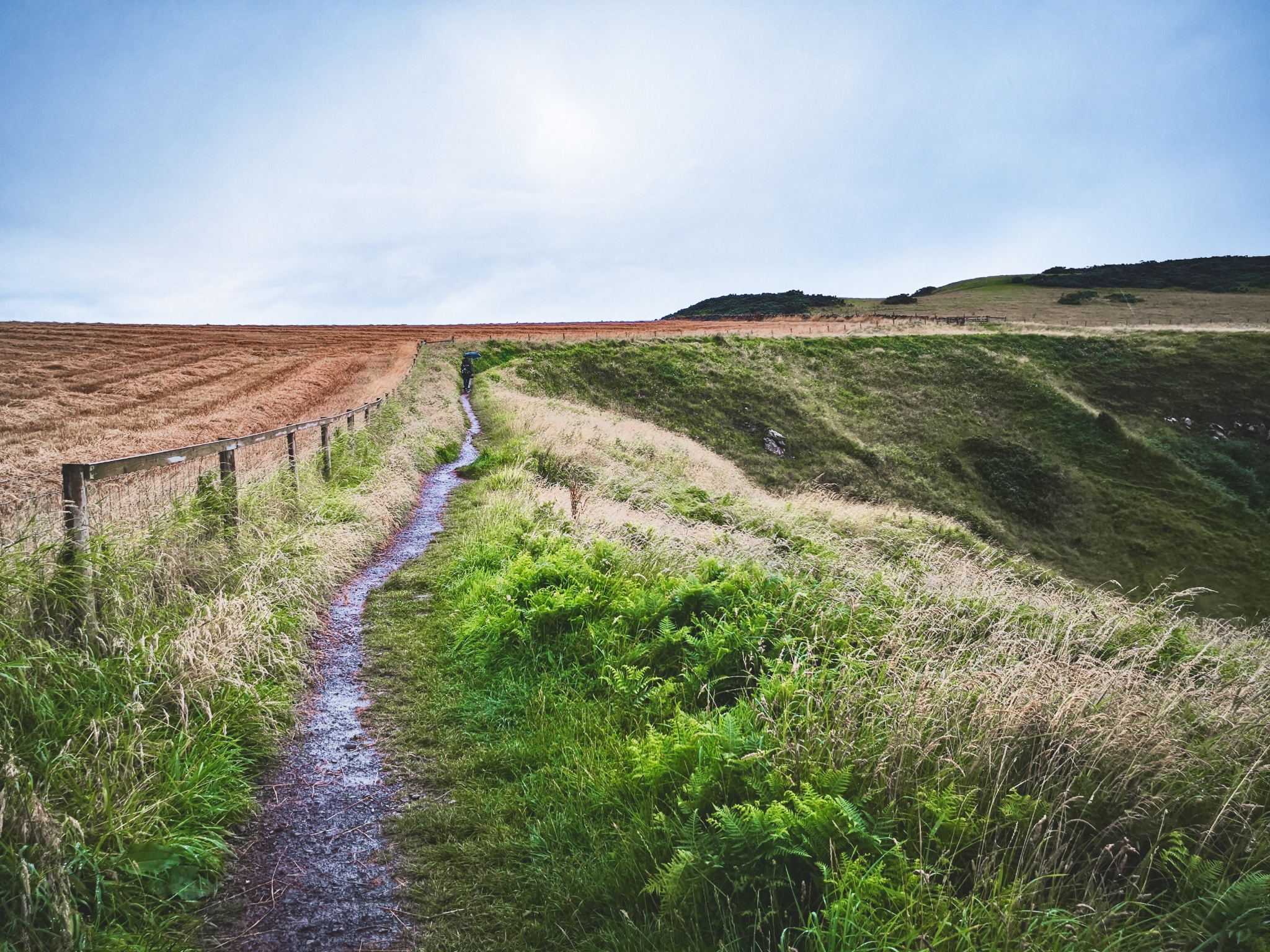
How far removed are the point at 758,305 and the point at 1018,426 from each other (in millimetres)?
90792

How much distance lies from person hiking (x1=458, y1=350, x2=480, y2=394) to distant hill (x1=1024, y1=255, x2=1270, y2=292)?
106 metres

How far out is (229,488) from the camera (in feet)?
24.5

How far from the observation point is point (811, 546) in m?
8.80

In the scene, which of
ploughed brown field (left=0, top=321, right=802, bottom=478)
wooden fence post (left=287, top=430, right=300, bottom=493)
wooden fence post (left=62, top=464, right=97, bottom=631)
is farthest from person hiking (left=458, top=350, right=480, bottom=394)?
wooden fence post (left=62, top=464, right=97, bottom=631)

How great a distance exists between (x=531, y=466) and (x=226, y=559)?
848cm

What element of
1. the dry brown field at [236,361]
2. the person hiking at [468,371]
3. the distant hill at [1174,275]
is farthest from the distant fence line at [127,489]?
the distant hill at [1174,275]

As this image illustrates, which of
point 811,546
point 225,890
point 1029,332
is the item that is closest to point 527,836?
point 225,890

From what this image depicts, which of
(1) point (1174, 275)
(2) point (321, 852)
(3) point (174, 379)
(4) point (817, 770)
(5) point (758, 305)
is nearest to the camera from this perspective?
(4) point (817, 770)

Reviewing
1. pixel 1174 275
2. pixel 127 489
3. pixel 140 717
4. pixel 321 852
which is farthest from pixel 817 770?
pixel 1174 275

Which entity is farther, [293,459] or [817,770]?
[293,459]

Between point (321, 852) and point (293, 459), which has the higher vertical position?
point (293, 459)

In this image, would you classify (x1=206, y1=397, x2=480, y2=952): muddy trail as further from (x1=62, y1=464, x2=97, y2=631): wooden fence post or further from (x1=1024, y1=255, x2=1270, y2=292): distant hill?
(x1=1024, y1=255, x2=1270, y2=292): distant hill

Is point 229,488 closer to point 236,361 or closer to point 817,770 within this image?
point 817,770

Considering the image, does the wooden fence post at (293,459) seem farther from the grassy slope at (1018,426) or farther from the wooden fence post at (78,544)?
the grassy slope at (1018,426)
